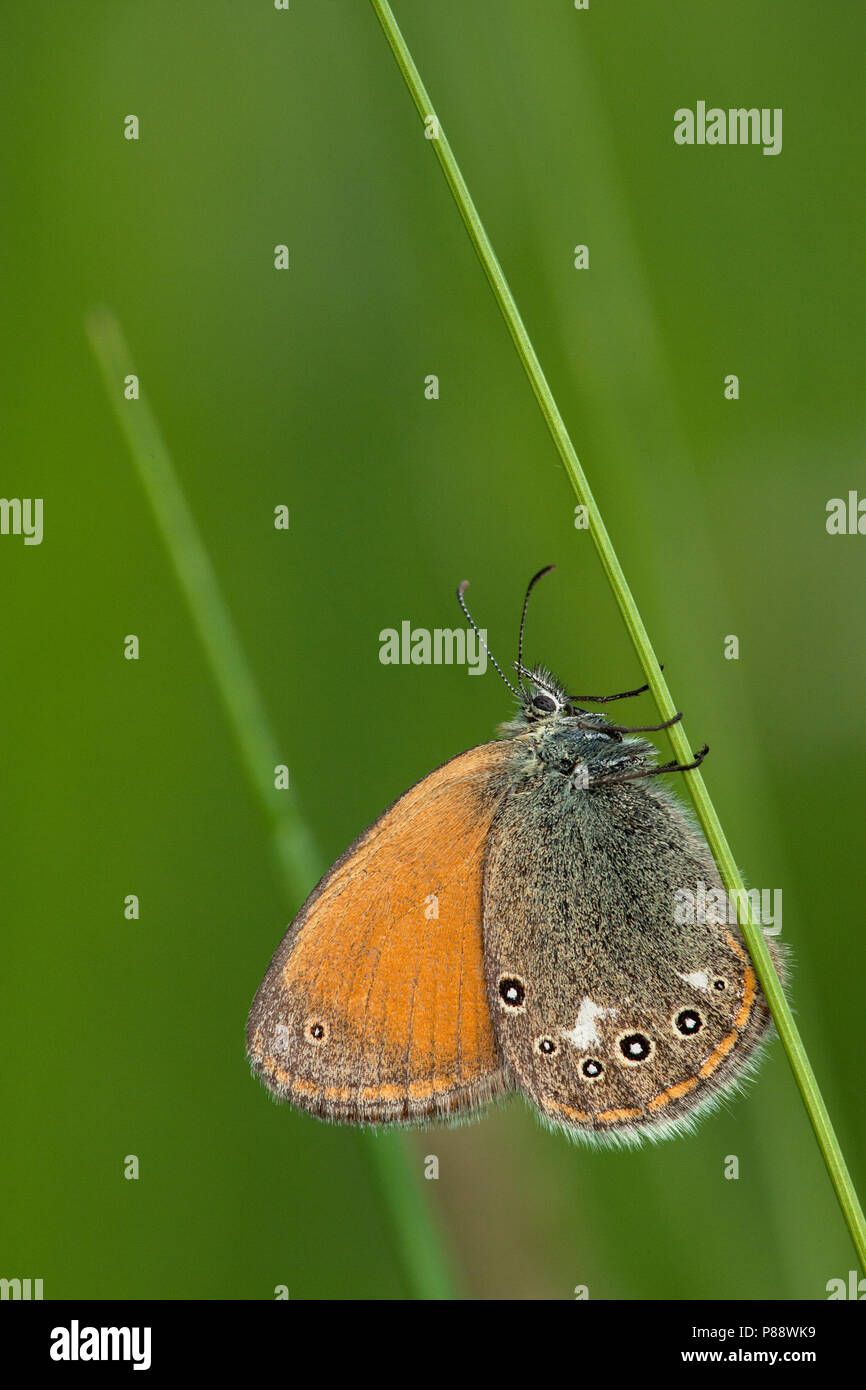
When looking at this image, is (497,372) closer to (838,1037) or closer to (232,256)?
(232,256)

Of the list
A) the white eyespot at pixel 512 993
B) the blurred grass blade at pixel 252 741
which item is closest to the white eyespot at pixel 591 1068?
the white eyespot at pixel 512 993

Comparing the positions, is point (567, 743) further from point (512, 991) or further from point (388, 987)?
point (388, 987)

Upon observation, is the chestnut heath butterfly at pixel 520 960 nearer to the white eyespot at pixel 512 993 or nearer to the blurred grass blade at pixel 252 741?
the white eyespot at pixel 512 993

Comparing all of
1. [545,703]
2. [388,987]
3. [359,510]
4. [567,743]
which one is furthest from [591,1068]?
[359,510]

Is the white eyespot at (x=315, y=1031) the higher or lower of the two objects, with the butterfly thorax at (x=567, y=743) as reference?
lower

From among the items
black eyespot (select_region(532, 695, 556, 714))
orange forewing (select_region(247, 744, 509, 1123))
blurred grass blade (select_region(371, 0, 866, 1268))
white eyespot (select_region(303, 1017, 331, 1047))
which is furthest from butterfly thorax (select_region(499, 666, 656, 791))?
white eyespot (select_region(303, 1017, 331, 1047))

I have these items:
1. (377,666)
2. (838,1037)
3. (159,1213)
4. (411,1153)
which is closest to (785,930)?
(838,1037)
